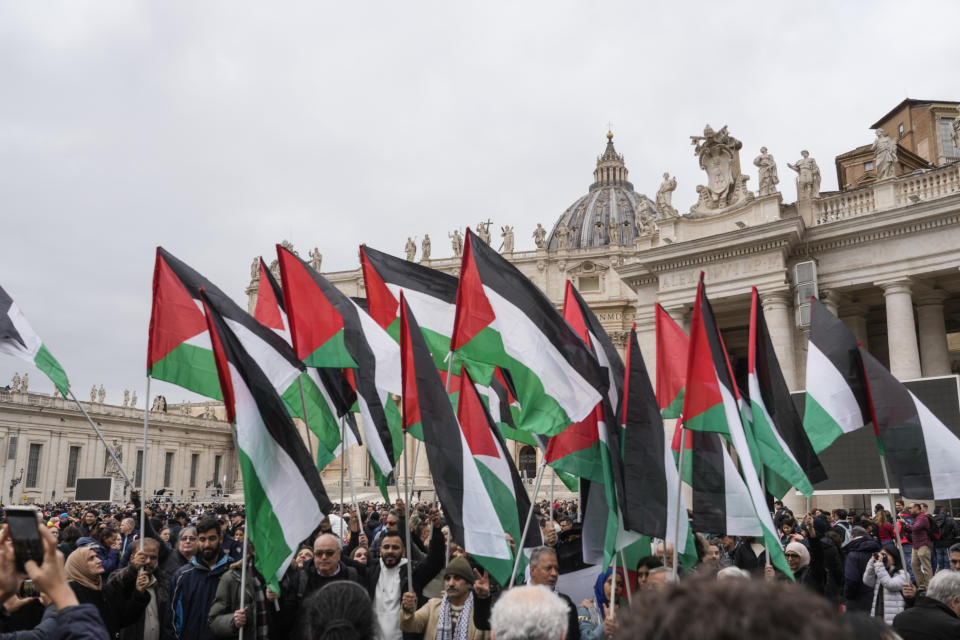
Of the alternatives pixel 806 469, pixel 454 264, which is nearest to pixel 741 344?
pixel 806 469

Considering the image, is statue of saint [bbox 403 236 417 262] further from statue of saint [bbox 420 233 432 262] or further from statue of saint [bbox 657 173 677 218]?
statue of saint [bbox 657 173 677 218]

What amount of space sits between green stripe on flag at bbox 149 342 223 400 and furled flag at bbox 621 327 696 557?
3663 mm

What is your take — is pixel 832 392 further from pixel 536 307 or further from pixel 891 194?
pixel 891 194

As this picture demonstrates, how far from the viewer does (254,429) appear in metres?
5.54

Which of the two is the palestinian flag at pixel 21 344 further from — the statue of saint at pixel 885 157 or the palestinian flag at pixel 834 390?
the statue of saint at pixel 885 157

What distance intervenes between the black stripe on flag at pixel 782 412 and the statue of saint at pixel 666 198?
14.1 metres

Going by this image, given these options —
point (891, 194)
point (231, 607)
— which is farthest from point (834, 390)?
point (891, 194)

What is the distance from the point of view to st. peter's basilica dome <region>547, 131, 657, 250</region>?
84.3 metres

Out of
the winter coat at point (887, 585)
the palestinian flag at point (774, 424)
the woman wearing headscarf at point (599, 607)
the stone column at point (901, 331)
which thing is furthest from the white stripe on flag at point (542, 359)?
the stone column at point (901, 331)

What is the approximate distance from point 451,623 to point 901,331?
52.9 ft

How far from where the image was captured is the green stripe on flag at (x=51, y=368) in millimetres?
7019

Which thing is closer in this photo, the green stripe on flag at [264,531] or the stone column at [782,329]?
the green stripe on flag at [264,531]

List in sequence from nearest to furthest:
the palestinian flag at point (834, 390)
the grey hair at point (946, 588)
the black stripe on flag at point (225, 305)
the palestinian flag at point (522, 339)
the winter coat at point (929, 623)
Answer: the winter coat at point (929, 623) < the grey hair at point (946, 588) < the black stripe on flag at point (225, 305) < the palestinian flag at point (522, 339) < the palestinian flag at point (834, 390)

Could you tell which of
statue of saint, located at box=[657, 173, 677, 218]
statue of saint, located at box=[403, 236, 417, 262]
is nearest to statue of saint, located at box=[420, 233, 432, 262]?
statue of saint, located at box=[403, 236, 417, 262]
